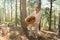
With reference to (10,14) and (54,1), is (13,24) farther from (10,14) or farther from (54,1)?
(54,1)

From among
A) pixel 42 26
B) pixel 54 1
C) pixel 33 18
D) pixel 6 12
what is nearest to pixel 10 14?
pixel 6 12

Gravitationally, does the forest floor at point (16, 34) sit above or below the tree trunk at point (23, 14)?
below

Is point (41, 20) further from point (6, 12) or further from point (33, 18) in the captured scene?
point (6, 12)

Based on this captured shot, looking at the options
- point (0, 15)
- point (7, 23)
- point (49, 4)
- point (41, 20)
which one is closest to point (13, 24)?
point (7, 23)

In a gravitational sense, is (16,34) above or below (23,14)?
below

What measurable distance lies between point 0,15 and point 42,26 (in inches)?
29.2

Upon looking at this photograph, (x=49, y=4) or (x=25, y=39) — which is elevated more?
(x=49, y=4)

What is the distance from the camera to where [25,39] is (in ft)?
9.16

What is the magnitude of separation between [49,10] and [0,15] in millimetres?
829

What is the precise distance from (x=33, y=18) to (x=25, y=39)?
0.37m

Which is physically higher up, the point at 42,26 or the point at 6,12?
the point at 6,12

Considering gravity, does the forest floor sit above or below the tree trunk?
below

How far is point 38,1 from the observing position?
2791 mm

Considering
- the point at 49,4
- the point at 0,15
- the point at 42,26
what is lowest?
the point at 42,26
